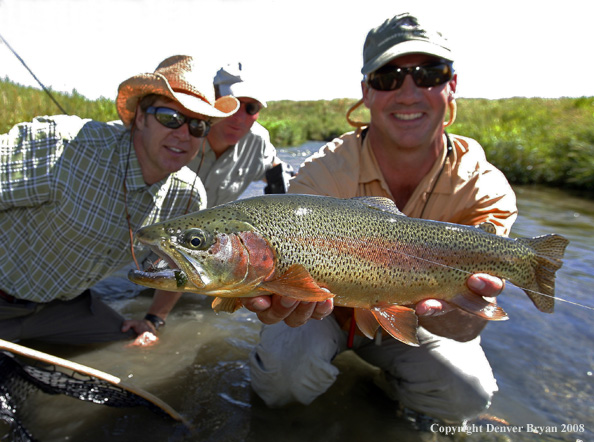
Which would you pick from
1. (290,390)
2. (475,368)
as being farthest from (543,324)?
(290,390)

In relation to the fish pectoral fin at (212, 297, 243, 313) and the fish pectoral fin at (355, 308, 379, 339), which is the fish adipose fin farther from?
the fish pectoral fin at (212, 297, 243, 313)

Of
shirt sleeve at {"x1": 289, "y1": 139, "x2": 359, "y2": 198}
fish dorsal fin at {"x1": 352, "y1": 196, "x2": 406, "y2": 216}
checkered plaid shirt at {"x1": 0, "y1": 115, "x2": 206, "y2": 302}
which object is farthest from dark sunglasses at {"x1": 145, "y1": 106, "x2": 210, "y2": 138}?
fish dorsal fin at {"x1": 352, "y1": 196, "x2": 406, "y2": 216}

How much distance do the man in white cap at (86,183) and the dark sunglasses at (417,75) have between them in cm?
149

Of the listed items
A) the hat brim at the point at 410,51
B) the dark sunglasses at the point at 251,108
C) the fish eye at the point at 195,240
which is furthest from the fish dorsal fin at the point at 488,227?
the dark sunglasses at the point at 251,108

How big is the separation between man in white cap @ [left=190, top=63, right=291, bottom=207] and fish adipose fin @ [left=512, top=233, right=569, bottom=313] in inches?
145

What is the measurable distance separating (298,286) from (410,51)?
2213mm

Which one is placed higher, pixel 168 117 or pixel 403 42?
pixel 403 42

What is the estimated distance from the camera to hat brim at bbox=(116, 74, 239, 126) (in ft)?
11.7

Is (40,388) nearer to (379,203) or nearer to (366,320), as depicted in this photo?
(366,320)

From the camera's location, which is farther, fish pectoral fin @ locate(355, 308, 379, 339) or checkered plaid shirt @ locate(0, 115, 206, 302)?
checkered plaid shirt @ locate(0, 115, 206, 302)

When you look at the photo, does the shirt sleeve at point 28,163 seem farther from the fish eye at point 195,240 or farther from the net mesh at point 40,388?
the fish eye at point 195,240

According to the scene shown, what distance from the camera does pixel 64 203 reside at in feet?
11.9

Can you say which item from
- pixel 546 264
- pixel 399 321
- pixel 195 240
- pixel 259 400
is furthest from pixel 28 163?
pixel 546 264

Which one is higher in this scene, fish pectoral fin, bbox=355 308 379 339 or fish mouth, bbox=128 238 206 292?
fish mouth, bbox=128 238 206 292
